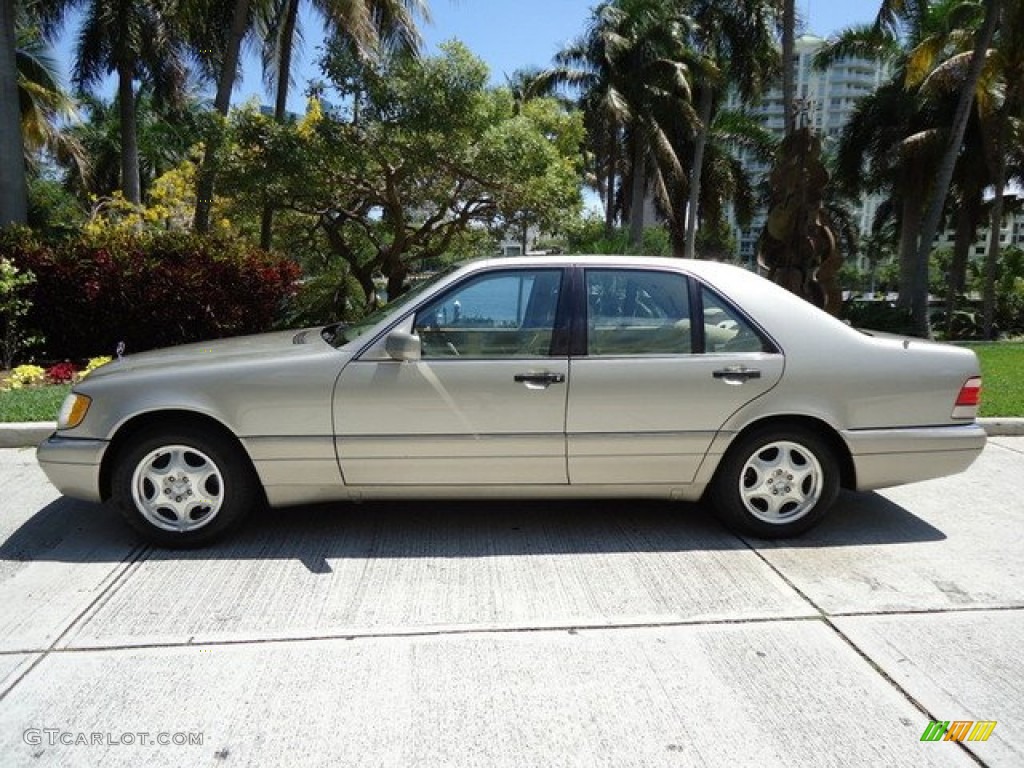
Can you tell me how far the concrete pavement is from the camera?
2.59m

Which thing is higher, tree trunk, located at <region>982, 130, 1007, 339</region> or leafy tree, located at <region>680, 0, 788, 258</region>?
leafy tree, located at <region>680, 0, 788, 258</region>

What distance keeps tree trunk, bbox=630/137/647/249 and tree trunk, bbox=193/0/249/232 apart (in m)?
14.4

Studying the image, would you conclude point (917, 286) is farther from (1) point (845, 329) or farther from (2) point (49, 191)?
(2) point (49, 191)

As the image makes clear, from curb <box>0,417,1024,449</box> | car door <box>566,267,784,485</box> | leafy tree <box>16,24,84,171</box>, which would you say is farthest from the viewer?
leafy tree <box>16,24,84,171</box>

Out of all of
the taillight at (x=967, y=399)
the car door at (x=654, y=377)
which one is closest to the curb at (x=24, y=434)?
the car door at (x=654, y=377)

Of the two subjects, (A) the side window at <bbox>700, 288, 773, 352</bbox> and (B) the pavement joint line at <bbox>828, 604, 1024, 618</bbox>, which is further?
(A) the side window at <bbox>700, 288, 773, 352</bbox>

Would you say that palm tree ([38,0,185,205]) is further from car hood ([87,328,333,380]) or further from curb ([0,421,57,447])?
car hood ([87,328,333,380])

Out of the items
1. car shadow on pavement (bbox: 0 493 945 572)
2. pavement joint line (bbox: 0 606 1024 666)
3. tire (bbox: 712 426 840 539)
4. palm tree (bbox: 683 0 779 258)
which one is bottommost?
pavement joint line (bbox: 0 606 1024 666)

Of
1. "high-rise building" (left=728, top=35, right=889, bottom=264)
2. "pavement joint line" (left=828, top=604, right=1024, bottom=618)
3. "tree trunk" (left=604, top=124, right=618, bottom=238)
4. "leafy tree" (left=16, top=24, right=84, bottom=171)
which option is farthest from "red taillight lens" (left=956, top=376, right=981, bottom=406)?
"leafy tree" (left=16, top=24, right=84, bottom=171)

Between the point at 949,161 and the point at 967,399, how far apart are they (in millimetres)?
16349

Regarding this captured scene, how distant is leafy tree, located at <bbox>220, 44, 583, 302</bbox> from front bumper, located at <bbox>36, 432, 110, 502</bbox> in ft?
27.9

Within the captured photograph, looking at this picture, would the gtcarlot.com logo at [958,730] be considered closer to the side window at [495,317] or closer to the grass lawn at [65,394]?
the side window at [495,317]

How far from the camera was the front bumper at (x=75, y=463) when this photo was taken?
3994 millimetres

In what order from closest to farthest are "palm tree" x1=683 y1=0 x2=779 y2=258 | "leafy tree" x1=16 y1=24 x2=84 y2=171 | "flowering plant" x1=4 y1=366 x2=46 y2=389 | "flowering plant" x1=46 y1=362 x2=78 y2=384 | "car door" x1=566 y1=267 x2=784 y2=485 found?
"car door" x1=566 y1=267 x2=784 y2=485 < "flowering plant" x1=4 y1=366 x2=46 y2=389 < "flowering plant" x1=46 y1=362 x2=78 y2=384 < "leafy tree" x1=16 y1=24 x2=84 y2=171 < "palm tree" x1=683 y1=0 x2=779 y2=258
